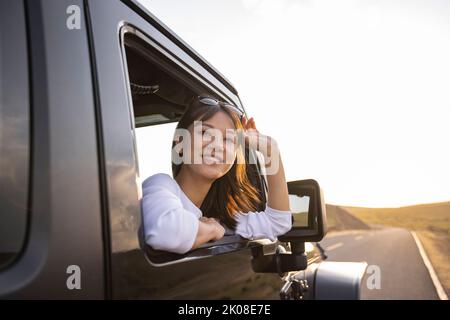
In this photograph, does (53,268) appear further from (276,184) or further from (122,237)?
(276,184)

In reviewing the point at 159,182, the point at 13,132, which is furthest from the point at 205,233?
the point at 13,132

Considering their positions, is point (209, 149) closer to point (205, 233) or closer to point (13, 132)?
point (205, 233)

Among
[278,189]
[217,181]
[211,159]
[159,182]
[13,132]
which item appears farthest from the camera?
[217,181]

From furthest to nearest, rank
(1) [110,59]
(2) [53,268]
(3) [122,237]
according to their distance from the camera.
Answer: (1) [110,59]
(3) [122,237]
(2) [53,268]

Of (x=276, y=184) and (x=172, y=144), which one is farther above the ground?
(x=172, y=144)

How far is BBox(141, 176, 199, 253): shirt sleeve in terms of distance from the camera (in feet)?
4.81

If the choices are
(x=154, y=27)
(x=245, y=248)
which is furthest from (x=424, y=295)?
(x=154, y=27)

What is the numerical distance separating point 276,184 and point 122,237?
1.08 metres

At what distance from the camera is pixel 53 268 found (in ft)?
3.39

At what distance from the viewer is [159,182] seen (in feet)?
5.57

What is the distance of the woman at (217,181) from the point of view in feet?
A: 5.86

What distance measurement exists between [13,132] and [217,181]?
56.5 inches

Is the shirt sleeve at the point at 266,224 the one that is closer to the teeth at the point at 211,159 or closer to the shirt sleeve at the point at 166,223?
the teeth at the point at 211,159

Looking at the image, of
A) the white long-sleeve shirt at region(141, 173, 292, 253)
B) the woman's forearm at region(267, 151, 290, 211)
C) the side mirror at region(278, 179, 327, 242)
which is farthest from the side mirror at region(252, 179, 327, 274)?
the white long-sleeve shirt at region(141, 173, 292, 253)
